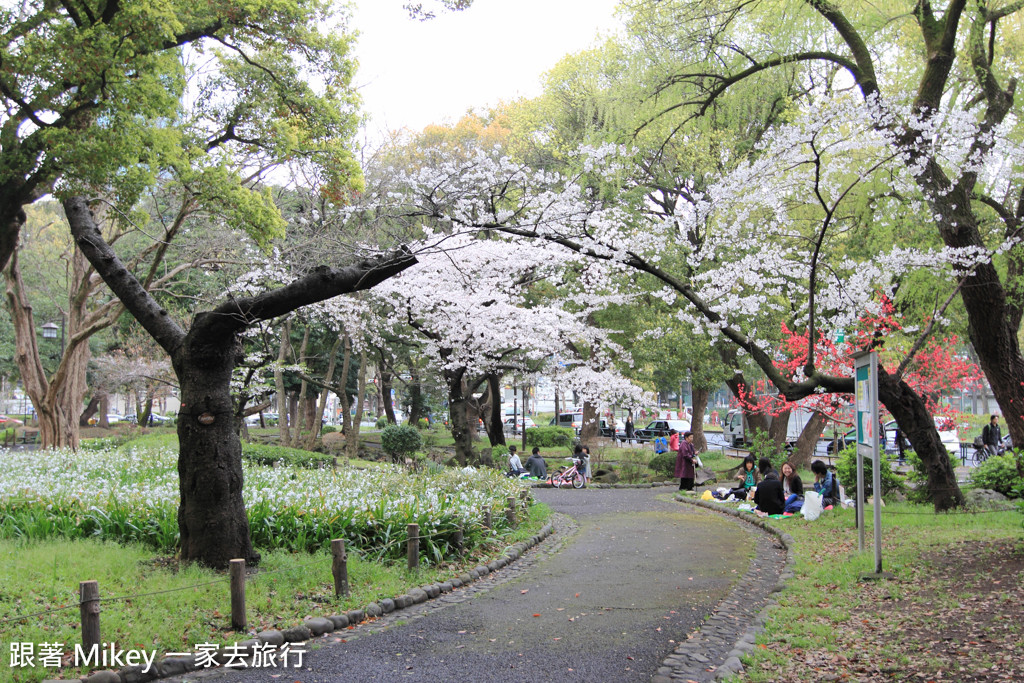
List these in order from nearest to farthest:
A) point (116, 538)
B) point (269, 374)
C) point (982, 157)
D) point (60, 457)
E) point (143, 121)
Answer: point (116, 538), point (143, 121), point (982, 157), point (60, 457), point (269, 374)

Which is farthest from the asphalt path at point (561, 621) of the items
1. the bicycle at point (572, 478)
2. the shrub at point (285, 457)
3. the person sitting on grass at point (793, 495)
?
the bicycle at point (572, 478)

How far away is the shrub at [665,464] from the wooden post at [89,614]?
18221 millimetres

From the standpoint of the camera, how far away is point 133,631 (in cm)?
516

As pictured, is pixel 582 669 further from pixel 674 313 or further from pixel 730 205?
pixel 674 313

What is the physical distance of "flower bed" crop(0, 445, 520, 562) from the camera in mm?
7965

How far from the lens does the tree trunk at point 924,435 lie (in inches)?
424

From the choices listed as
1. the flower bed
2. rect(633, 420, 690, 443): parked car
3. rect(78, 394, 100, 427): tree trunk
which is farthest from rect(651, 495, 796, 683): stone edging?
rect(78, 394, 100, 427): tree trunk

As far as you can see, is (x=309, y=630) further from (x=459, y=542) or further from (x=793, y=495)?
(x=793, y=495)

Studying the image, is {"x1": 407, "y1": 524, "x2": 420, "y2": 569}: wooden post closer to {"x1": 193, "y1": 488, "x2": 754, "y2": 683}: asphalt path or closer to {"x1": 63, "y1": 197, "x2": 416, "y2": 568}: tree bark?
{"x1": 193, "y1": 488, "x2": 754, "y2": 683}: asphalt path

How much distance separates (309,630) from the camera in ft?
19.2

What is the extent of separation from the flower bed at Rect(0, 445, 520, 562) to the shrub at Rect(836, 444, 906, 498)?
6814mm

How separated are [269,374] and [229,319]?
17.5 m

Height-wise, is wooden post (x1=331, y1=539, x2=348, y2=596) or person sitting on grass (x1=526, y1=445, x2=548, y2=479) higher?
wooden post (x1=331, y1=539, x2=348, y2=596)

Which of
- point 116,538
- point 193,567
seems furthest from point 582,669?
point 116,538
